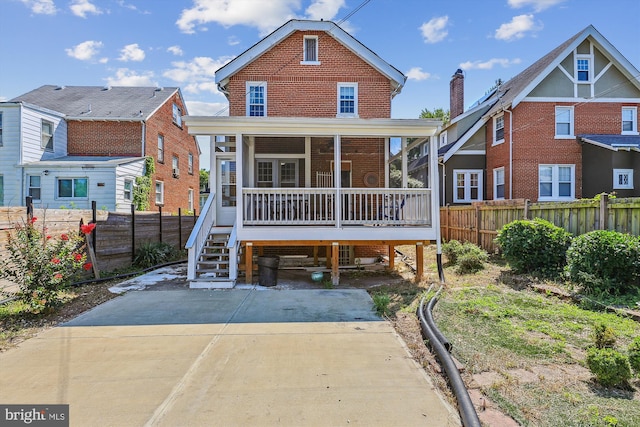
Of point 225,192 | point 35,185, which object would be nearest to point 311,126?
point 225,192

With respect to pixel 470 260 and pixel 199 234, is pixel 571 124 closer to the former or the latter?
pixel 470 260

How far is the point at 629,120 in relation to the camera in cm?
1784

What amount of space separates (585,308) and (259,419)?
18.7 ft

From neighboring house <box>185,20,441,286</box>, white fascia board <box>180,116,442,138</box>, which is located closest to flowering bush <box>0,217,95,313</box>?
neighboring house <box>185,20,441,286</box>

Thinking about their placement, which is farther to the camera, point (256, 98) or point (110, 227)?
point (256, 98)

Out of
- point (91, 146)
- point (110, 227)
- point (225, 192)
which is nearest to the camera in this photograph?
point (110, 227)

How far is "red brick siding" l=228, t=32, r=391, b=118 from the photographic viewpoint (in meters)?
12.4

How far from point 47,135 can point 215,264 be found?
15.3m

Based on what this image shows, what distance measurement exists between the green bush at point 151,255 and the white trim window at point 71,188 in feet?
24.2

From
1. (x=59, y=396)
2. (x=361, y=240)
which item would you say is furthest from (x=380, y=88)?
(x=59, y=396)

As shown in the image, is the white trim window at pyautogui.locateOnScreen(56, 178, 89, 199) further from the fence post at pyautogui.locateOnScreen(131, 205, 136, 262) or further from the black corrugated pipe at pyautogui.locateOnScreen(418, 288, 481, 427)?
the black corrugated pipe at pyautogui.locateOnScreen(418, 288, 481, 427)

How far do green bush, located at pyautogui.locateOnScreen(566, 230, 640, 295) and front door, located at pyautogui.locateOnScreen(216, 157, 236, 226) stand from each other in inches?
342

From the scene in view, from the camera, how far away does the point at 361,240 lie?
28.0 feet

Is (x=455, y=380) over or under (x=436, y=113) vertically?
under
